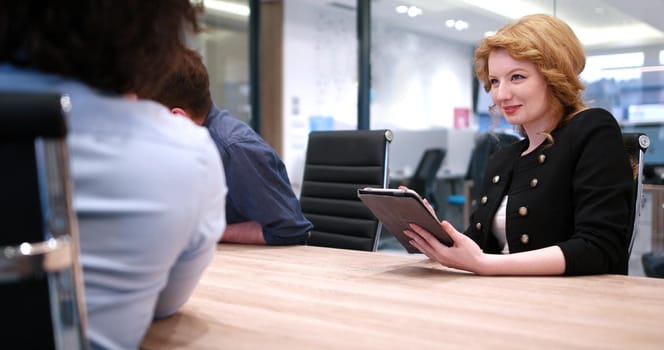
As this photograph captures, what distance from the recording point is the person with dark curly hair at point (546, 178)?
1413 mm

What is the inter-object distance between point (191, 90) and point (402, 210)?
2.81 ft

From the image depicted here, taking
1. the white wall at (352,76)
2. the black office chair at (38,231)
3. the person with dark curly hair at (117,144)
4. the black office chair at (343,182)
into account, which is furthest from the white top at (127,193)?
the white wall at (352,76)

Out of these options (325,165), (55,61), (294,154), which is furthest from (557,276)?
(294,154)

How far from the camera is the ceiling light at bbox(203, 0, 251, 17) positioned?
564cm

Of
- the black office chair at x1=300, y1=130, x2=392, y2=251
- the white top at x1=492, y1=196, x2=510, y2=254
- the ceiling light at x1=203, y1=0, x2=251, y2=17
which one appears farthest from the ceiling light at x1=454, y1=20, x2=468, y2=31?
the white top at x1=492, y1=196, x2=510, y2=254

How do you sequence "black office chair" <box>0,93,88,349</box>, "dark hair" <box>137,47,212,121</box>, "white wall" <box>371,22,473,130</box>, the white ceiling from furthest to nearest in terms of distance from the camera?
"white wall" <box>371,22,473,130</box>, the white ceiling, "dark hair" <box>137,47,212,121</box>, "black office chair" <box>0,93,88,349</box>

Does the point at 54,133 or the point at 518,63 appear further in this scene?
the point at 518,63

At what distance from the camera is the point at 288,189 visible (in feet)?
6.46

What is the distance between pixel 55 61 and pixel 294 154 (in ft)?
18.1

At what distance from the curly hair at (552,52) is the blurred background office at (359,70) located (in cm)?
357

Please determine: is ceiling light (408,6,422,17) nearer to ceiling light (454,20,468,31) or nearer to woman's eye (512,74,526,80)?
ceiling light (454,20,468,31)

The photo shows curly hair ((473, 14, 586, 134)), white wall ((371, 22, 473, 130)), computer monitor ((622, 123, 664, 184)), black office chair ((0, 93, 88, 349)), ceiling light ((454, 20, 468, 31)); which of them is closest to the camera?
black office chair ((0, 93, 88, 349))

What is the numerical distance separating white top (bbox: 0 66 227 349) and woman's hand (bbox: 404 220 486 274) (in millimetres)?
725

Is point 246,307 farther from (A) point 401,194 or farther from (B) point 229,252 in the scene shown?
(B) point 229,252
